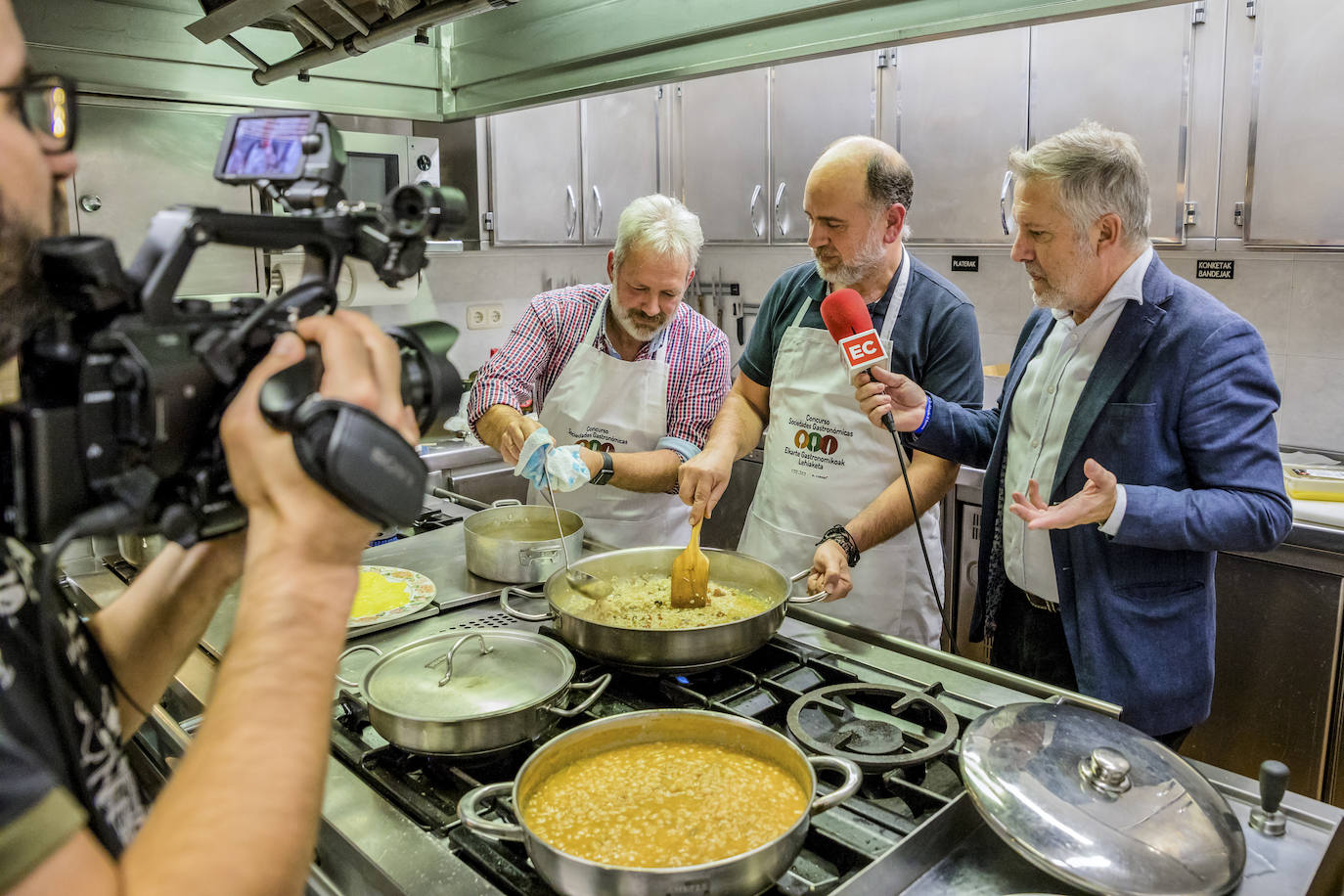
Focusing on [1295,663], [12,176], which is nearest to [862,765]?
[12,176]

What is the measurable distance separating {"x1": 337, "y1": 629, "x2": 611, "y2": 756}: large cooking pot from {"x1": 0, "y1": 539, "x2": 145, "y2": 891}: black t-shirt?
514 millimetres

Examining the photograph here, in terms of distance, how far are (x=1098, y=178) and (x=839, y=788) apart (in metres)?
1.36

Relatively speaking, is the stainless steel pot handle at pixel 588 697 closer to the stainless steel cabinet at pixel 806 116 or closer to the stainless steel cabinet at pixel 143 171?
the stainless steel cabinet at pixel 143 171

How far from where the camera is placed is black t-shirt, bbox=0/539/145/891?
0.50m

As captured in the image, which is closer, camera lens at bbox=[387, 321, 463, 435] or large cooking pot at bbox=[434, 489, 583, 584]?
camera lens at bbox=[387, 321, 463, 435]

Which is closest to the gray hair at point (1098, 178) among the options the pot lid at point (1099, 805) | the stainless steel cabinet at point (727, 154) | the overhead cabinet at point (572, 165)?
the pot lid at point (1099, 805)

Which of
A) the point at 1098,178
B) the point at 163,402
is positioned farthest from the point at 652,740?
the point at 1098,178

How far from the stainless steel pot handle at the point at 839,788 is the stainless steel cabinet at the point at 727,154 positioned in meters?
3.32

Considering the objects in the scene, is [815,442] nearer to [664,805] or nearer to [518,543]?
[518,543]

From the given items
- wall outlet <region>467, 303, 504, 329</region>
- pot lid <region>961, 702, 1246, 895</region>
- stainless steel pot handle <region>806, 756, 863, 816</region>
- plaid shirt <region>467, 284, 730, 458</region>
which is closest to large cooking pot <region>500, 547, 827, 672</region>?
stainless steel pot handle <region>806, 756, 863, 816</region>

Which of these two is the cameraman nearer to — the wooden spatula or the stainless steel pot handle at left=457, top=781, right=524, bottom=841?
the stainless steel pot handle at left=457, top=781, right=524, bottom=841

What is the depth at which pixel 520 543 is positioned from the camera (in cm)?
198

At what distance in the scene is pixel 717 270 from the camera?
4.81m

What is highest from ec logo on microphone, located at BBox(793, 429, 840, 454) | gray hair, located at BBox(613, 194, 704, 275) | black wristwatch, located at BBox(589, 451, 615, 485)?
gray hair, located at BBox(613, 194, 704, 275)
